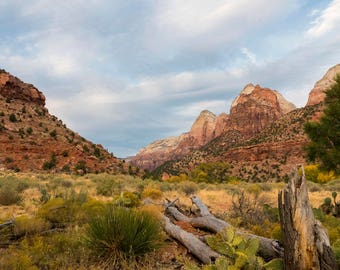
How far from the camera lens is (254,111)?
435 feet

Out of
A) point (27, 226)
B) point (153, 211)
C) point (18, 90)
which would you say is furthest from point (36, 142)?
point (27, 226)

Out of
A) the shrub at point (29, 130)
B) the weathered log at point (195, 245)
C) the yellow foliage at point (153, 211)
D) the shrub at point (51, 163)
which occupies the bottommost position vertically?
the weathered log at point (195, 245)

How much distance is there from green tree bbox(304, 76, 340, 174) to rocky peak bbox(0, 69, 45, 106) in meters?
50.3

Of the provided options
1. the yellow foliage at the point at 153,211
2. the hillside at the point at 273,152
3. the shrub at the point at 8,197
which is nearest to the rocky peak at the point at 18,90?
the hillside at the point at 273,152

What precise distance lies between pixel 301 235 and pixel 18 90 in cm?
5768

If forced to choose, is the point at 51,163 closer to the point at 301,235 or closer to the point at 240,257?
the point at 240,257

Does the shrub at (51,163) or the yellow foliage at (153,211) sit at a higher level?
the shrub at (51,163)

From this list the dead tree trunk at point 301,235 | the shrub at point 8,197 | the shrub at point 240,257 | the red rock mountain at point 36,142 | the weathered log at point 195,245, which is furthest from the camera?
the red rock mountain at point 36,142

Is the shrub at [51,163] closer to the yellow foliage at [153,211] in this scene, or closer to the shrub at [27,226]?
the yellow foliage at [153,211]

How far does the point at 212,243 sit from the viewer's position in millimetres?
4586

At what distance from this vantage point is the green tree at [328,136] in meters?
11.5

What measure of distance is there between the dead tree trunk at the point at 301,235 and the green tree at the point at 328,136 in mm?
8387

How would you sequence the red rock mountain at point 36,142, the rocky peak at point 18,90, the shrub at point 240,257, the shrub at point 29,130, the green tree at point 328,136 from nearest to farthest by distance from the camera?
1. the shrub at point 240,257
2. the green tree at point 328,136
3. the red rock mountain at point 36,142
4. the shrub at point 29,130
5. the rocky peak at point 18,90

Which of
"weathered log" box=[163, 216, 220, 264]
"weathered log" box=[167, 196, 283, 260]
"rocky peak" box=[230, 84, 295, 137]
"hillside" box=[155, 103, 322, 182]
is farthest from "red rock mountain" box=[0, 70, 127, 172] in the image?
"rocky peak" box=[230, 84, 295, 137]
